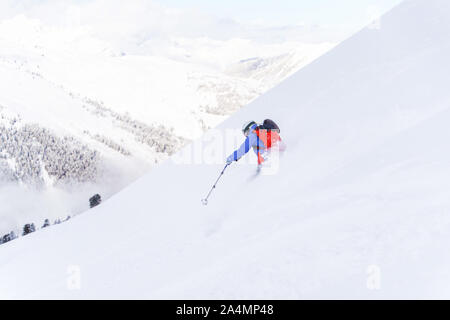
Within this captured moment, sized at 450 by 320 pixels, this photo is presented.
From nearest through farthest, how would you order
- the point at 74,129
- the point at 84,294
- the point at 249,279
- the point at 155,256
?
the point at 249,279, the point at 84,294, the point at 155,256, the point at 74,129

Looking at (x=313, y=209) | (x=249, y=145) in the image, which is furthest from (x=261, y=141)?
(x=313, y=209)

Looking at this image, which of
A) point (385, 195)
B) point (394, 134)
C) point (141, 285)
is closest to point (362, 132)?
point (394, 134)

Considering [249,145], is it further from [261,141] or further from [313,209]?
[313,209]

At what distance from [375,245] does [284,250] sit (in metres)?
1.06

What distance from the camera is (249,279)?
4074 millimetres

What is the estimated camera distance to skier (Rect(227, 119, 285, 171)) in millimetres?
8086

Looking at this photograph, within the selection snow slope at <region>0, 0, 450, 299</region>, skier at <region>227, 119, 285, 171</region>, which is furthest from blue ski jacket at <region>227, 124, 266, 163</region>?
snow slope at <region>0, 0, 450, 299</region>

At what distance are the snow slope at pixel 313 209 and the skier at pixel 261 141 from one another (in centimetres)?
45

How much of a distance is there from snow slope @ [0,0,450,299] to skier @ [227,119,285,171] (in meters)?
0.45

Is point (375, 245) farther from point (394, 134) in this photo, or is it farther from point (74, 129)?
point (74, 129)

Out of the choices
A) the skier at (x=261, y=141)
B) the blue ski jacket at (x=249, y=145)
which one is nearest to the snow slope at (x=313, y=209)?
the skier at (x=261, y=141)

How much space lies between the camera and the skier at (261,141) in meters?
8.09

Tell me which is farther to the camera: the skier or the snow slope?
the skier

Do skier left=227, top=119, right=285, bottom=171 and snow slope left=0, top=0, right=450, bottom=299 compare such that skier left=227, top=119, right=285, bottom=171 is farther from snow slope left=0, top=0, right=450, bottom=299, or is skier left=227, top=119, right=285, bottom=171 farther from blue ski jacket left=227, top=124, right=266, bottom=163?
snow slope left=0, top=0, right=450, bottom=299
